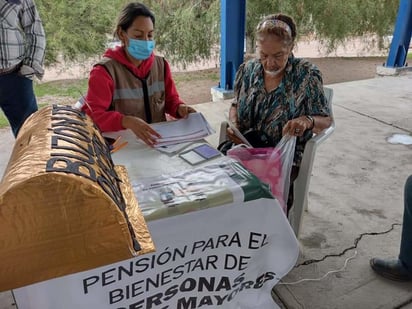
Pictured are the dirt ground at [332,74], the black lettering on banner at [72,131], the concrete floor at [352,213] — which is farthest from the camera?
the dirt ground at [332,74]

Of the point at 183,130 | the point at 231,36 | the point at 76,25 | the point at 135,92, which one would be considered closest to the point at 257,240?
the point at 183,130

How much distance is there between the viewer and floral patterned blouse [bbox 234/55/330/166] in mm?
1604

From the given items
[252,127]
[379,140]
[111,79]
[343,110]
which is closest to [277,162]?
[252,127]

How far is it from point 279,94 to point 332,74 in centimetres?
616

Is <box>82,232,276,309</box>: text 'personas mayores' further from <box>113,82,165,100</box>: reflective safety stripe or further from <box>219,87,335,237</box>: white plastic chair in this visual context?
<box>113,82,165,100</box>: reflective safety stripe

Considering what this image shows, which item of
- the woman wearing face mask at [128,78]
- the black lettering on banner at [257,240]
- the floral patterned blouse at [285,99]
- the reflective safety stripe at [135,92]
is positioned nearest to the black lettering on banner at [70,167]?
the black lettering on banner at [257,240]

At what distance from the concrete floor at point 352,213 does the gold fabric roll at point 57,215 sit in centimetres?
105

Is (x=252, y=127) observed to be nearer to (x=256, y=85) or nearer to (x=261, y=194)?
(x=256, y=85)

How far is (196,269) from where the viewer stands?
1160 mm

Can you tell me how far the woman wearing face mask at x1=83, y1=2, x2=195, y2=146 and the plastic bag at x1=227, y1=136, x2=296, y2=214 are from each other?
1.18 ft

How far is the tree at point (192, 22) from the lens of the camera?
18.4 ft

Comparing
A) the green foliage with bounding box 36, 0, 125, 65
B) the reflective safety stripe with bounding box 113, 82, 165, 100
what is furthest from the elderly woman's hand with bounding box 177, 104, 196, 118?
the green foliage with bounding box 36, 0, 125, 65

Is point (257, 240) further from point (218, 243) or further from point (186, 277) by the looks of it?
point (186, 277)

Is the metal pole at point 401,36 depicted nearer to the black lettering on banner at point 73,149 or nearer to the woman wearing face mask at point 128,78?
the woman wearing face mask at point 128,78
